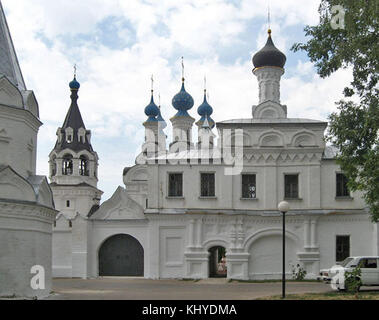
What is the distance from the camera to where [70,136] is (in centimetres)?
4003

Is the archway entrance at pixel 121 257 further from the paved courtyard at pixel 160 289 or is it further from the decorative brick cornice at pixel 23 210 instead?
the decorative brick cornice at pixel 23 210

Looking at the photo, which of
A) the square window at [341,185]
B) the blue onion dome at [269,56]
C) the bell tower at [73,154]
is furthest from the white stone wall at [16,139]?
the bell tower at [73,154]

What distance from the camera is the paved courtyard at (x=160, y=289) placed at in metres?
17.8

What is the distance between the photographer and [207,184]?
89.3ft

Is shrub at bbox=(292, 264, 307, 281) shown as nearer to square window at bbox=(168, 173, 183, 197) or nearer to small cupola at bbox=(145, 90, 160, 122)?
square window at bbox=(168, 173, 183, 197)

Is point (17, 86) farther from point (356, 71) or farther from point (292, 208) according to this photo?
point (292, 208)

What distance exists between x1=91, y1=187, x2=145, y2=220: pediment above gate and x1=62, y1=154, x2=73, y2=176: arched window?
41.2 feet

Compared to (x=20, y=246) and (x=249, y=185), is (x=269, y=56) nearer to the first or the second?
(x=249, y=185)

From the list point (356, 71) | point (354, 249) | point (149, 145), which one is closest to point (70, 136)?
point (149, 145)

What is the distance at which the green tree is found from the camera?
15148mm

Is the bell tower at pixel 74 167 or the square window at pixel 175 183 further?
the bell tower at pixel 74 167

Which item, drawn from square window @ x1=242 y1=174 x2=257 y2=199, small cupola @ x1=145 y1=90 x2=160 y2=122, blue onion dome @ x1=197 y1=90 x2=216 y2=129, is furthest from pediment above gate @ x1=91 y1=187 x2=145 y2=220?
blue onion dome @ x1=197 y1=90 x2=216 y2=129

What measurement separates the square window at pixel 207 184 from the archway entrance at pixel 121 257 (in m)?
3.87
